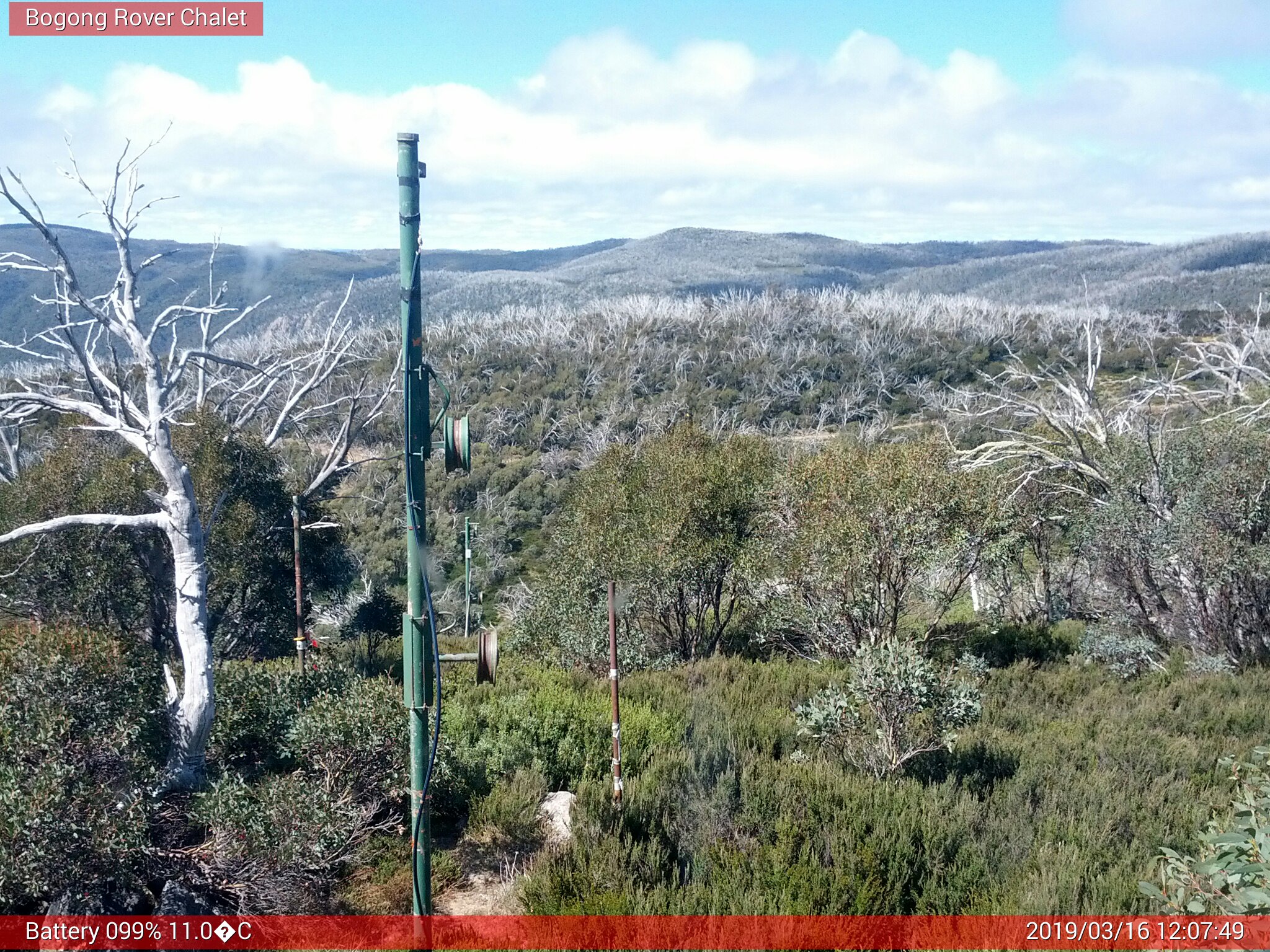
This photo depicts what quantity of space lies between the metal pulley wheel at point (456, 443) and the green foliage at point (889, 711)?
15.4 feet

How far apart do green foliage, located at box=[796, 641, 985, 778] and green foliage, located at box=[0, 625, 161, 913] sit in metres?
5.09

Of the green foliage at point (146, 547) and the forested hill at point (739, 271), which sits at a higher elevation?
the forested hill at point (739, 271)

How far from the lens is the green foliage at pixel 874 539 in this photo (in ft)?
37.4

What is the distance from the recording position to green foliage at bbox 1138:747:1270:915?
9.67ft

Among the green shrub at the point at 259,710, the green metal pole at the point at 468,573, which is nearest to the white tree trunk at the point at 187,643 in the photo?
the green shrub at the point at 259,710

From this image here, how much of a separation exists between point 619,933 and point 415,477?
2.92 metres

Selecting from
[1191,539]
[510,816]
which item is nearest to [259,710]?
[510,816]

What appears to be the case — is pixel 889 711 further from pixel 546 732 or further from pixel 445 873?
pixel 445 873

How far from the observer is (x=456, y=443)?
4.05m

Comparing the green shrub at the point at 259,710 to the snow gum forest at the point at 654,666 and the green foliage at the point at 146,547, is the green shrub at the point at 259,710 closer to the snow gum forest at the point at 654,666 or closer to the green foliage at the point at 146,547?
Answer: the snow gum forest at the point at 654,666

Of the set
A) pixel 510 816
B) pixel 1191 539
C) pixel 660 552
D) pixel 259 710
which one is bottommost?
pixel 510 816

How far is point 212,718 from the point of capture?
22.0ft

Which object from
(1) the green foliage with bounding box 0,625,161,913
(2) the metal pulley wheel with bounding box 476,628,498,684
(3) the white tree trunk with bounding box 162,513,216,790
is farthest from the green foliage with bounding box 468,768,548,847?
(2) the metal pulley wheel with bounding box 476,628,498,684

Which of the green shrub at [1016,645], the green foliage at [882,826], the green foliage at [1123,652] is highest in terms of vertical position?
Result: the green foliage at [882,826]
